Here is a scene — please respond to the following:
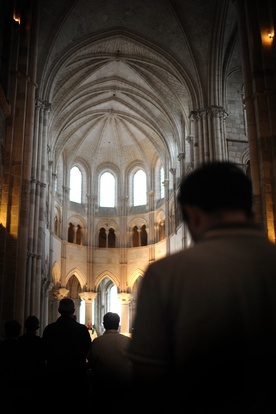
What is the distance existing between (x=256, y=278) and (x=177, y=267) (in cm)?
25

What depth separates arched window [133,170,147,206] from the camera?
40.2m

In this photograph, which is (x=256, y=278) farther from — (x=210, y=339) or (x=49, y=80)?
(x=49, y=80)

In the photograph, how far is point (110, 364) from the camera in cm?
502

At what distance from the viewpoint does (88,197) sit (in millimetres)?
39812

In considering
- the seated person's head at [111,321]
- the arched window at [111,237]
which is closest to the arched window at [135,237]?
the arched window at [111,237]

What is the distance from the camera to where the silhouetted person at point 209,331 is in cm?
161

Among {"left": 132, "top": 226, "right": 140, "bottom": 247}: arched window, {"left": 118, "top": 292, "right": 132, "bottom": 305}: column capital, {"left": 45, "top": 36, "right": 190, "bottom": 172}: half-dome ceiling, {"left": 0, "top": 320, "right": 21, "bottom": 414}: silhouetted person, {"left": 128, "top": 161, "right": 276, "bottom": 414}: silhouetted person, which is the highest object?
{"left": 45, "top": 36, "right": 190, "bottom": 172}: half-dome ceiling

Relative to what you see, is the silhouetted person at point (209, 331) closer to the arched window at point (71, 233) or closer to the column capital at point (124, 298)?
the column capital at point (124, 298)

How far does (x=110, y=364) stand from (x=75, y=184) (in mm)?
35248

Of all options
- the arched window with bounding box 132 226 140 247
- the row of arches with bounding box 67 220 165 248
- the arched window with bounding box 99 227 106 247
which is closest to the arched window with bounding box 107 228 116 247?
the row of arches with bounding box 67 220 165 248

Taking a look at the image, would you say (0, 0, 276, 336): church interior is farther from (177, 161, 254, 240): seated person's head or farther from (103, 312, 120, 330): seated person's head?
(177, 161, 254, 240): seated person's head

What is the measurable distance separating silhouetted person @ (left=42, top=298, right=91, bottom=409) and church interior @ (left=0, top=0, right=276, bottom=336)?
2.62ft

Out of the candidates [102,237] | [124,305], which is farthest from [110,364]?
[102,237]

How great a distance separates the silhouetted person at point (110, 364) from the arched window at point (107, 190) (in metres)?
35.2
